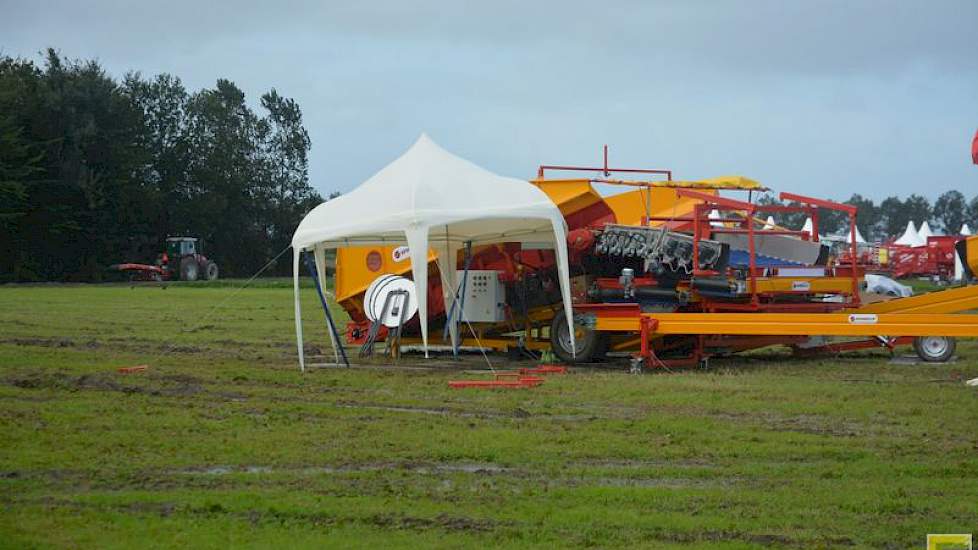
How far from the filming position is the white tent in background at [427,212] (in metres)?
15.5

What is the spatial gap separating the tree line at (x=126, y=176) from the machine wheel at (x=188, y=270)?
410 cm

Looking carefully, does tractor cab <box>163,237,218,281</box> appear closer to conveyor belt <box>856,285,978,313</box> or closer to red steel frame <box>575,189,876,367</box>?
red steel frame <box>575,189,876,367</box>

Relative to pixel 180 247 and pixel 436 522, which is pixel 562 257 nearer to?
pixel 436 522

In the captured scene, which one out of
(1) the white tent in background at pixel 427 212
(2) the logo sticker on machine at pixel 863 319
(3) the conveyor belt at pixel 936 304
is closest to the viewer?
(2) the logo sticker on machine at pixel 863 319

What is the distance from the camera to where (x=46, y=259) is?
61250 mm

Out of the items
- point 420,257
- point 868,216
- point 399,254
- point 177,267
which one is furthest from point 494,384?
point 868,216

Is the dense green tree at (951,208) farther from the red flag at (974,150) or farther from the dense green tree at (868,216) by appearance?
the red flag at (974,150)

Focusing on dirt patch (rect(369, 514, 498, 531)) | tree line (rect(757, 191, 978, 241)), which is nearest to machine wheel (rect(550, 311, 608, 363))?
dirt patch (rect(369, 514, 498, 531))

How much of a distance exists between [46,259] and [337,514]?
57.7 metres

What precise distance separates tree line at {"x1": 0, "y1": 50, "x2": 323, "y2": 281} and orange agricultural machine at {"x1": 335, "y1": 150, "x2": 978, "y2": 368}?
1779 inches

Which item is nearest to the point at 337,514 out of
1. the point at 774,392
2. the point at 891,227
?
the point at 774,392

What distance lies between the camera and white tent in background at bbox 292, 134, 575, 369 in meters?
15.5

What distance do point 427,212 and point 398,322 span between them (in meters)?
3.12

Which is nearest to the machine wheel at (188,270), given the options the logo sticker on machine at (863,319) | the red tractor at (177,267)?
the red tractor at (177,267)
